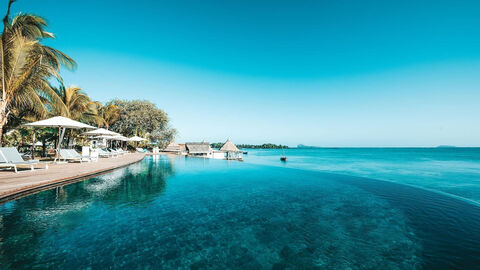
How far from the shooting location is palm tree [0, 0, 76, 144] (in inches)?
314

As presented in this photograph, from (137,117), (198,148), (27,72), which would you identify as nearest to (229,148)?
(198,148)

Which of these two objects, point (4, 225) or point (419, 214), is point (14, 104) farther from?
point (419, 214)

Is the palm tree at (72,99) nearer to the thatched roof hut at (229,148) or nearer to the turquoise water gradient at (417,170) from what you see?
the thatched roof hut at (229,148)

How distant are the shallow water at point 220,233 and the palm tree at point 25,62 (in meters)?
5.83

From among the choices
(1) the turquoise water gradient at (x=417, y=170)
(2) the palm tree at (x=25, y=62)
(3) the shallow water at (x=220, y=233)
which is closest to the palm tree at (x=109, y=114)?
(2) the palm tree at (x=25, y=62)

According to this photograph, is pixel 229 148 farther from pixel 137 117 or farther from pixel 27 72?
pixel 27 72

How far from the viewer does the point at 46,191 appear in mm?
6156

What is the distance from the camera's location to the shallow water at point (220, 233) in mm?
3342

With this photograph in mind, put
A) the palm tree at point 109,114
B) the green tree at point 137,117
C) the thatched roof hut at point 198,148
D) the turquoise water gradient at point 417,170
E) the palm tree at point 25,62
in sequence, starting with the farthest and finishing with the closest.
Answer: the thatched roof hut at point 198,148, the green tree at point 137,117, the palm tree at point 109,114, the turquoise water gradient at point 417,170, the palm tree at point 25,62

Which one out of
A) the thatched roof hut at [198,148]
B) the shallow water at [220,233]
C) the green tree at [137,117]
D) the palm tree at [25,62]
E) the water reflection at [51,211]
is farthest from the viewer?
the thatched roof hut at [198,148]

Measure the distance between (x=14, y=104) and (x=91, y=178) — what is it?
638 cm

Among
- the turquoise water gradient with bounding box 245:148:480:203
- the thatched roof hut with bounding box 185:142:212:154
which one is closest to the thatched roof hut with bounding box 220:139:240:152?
the turquoise water gradient with bounding box 245:148:480:203

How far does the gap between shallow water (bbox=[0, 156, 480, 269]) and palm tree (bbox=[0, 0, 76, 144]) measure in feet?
19.1

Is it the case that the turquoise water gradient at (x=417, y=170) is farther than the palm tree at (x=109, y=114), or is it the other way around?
the palm tree at (x=109, y=114)
